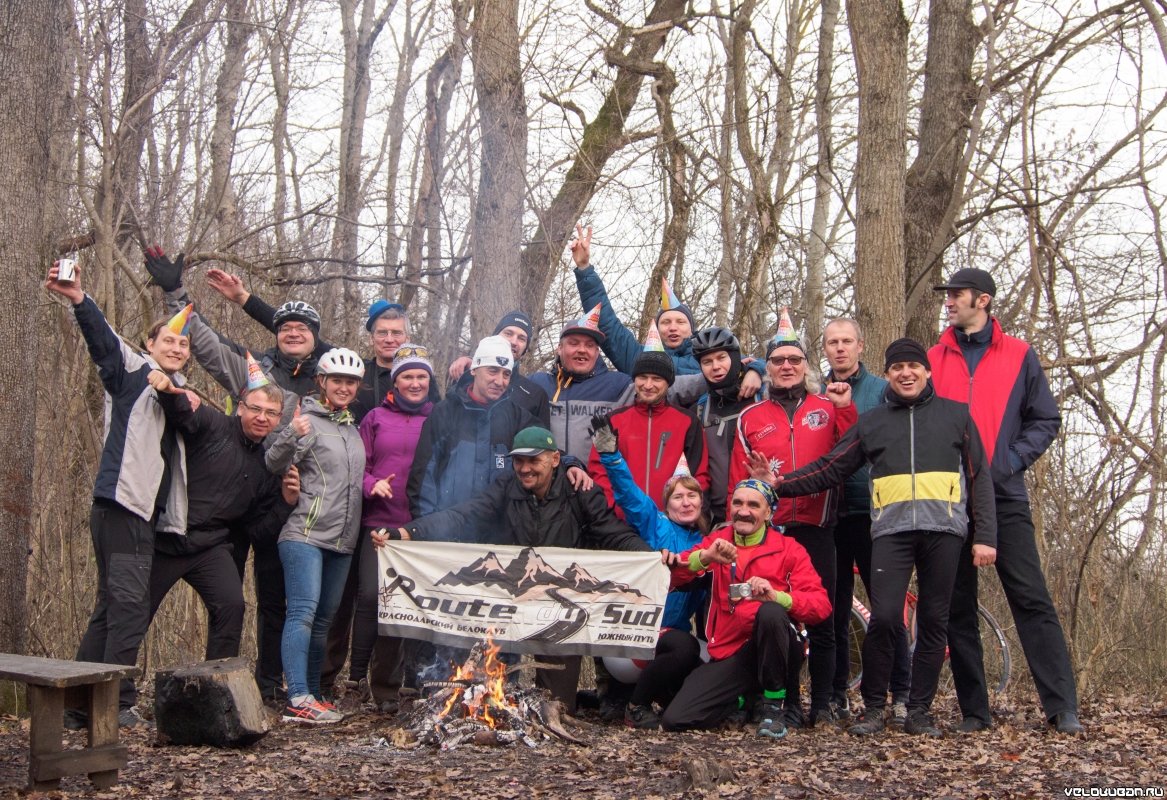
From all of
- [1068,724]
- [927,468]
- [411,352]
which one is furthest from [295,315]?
[1068,724]

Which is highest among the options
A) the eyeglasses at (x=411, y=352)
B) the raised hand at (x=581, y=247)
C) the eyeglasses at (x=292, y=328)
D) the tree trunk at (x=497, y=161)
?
the tree trunk at (x=497, y=161)

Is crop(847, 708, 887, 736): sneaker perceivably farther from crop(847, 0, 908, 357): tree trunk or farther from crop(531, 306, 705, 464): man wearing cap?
crop(847, 0, 908, 357): tree trunk

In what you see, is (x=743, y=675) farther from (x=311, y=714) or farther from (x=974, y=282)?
(x=974, y=282)

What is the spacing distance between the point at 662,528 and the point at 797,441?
1.06 m

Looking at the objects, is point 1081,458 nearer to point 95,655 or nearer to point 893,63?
point 893,63

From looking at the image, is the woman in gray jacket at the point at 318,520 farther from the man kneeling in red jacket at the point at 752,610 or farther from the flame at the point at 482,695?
the man kneeling in red jacket at the point at 752,610

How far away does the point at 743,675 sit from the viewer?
729 cm

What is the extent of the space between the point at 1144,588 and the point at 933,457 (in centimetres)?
528

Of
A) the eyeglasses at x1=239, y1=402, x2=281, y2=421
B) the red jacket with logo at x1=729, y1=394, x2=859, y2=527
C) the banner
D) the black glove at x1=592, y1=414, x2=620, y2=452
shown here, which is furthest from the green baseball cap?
the eyeglasses at x1=239, y1=402, x2=281, y2=421

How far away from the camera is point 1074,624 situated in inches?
376

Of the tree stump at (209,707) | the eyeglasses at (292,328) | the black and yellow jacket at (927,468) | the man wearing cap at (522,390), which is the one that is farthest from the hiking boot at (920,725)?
the eyeglasses at (292,328)

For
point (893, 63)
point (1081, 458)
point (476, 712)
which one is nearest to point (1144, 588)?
point (1081, 458)

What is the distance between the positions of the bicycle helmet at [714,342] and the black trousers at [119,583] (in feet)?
12.2

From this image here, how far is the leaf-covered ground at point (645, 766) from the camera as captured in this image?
5504 mm
